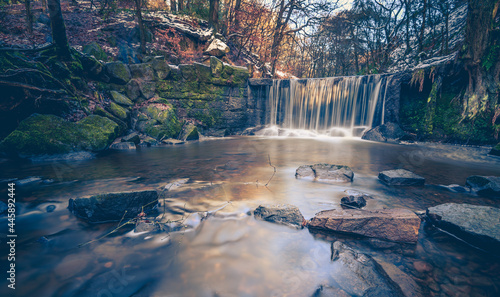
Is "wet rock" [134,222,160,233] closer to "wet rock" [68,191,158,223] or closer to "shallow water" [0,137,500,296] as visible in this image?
"shallow water" [0,137,500,296]

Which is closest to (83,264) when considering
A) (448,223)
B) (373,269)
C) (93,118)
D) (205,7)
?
(373,269)

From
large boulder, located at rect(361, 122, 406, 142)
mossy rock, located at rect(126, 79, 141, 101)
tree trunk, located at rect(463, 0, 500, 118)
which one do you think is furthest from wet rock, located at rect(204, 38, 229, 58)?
tree trunk, located at rect(463, 0, 500, 118)

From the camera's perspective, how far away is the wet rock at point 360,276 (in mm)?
1387

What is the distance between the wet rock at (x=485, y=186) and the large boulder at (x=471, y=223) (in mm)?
1436

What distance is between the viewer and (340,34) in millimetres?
18031

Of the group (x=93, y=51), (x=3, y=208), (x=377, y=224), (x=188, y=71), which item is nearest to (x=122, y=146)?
(x=3, y=208)

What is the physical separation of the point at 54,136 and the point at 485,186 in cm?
937

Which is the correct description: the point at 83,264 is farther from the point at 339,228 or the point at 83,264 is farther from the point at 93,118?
the point at 93,118

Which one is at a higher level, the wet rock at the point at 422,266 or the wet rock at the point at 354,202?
the wet rock at the point at 354,202

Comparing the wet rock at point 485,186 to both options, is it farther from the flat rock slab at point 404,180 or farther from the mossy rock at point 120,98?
the mossy rock at point 120,98

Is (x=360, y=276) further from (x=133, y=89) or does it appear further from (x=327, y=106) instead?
(x=327, y=106)

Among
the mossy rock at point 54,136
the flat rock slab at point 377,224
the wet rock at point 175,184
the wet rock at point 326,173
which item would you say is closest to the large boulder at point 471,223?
the flat rock slab at point 377,224

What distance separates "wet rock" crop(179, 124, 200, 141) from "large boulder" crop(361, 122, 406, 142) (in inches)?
322

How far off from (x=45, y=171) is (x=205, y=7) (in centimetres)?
1846
